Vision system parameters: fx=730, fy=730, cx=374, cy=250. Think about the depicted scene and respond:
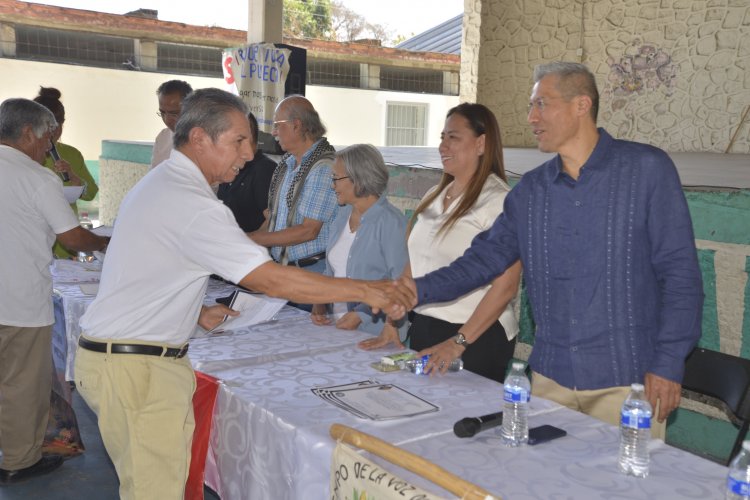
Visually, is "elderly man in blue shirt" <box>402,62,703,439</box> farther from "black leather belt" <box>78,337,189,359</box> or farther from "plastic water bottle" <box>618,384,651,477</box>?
"black leather belt" <box>78,337,189,359</box>

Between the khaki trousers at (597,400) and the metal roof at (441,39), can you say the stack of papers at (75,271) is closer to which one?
the khaki trousers at (597,400)

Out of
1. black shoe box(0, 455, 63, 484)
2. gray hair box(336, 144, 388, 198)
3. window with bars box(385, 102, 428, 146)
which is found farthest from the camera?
window with bars box(385, 102, 428, 146)

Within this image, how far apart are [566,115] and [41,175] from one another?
2.07m

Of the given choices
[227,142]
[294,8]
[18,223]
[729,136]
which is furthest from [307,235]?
[294,8]

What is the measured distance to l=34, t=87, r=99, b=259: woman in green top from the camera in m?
4.75

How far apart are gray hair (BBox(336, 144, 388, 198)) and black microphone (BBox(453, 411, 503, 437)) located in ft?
4.75

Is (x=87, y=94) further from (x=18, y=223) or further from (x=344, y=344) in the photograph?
(x=344, y=344)

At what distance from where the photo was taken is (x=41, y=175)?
293 centimetres

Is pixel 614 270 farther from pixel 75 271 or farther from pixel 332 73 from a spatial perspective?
pixel 332 73

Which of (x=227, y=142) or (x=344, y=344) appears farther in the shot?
(x=344, y=344)

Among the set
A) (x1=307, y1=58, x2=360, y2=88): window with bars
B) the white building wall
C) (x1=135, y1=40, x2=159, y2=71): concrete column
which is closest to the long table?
the white building wall

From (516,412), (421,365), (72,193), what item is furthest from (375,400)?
(72,193)

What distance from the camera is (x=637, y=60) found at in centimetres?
868

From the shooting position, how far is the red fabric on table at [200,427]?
7.18 ft
